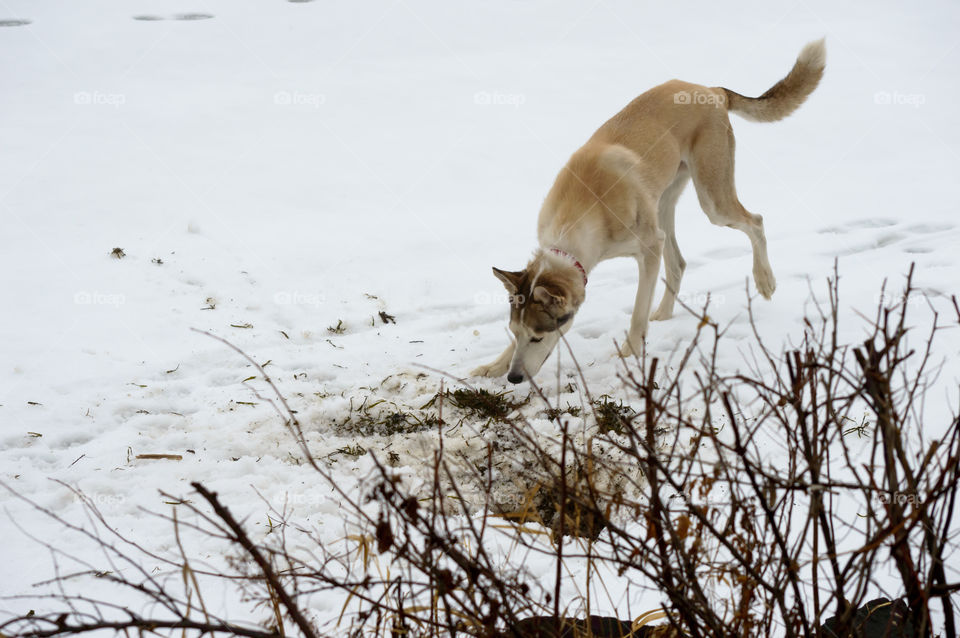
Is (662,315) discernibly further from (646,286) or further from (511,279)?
(511,279)

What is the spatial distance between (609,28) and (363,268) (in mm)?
9757

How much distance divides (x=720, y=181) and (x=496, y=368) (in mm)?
2149

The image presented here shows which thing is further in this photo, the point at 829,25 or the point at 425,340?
the point at 829,25

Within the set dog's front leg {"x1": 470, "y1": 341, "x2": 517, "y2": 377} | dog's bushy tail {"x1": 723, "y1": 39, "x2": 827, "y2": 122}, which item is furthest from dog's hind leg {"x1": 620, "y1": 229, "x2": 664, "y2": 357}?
dog's bushy tail {"x1": 723, "y1": 39, "x2": 827, "y2": 122}

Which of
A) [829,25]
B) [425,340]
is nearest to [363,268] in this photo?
[425,340]

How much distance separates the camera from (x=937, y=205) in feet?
22.1

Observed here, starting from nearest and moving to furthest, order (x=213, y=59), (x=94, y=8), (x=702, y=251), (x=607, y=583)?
(x=607, y=583) → (x=702, y=251) → (x=213, y=59) → (x=94, y=8)

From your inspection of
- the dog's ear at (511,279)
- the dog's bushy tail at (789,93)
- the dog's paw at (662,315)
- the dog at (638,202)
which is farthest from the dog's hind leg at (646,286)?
the dog's bushy tail at (789,93)

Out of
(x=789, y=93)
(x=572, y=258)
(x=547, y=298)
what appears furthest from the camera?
(x=789, y=93)

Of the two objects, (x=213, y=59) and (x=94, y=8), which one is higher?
(x=94, y=8)

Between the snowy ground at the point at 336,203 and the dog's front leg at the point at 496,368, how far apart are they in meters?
0.07

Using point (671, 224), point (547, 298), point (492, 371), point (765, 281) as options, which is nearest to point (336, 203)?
point (671, 224)

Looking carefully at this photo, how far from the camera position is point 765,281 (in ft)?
16.9

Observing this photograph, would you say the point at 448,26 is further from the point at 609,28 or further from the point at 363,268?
the point at 363,268
